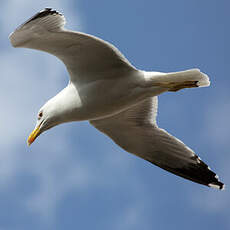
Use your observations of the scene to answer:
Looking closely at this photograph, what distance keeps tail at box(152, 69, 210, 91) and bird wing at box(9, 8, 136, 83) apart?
12.1 inches

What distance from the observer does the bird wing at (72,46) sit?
5.32 meters

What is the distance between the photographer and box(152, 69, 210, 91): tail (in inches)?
217

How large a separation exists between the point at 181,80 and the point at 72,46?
1096mm

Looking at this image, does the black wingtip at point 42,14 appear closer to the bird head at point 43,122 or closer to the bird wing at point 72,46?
the bird wing at point 72,46

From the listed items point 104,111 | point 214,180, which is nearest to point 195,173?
point 214,180

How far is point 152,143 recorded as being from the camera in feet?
22.1

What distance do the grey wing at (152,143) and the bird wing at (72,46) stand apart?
3.15 feet

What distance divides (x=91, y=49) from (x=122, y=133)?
1432 millimetres

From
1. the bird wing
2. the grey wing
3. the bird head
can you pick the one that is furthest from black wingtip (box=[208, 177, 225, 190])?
the bird head

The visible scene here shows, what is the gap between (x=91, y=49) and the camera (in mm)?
5605

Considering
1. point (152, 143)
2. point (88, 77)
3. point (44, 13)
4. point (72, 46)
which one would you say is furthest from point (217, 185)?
point (44, 13)

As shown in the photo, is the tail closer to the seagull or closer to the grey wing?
the seagull

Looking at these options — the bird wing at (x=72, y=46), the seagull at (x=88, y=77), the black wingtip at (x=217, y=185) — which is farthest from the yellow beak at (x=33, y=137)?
the black wingtip at (x=217, y=185)

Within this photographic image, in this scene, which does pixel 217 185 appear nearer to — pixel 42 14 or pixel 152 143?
pixel 152 143
